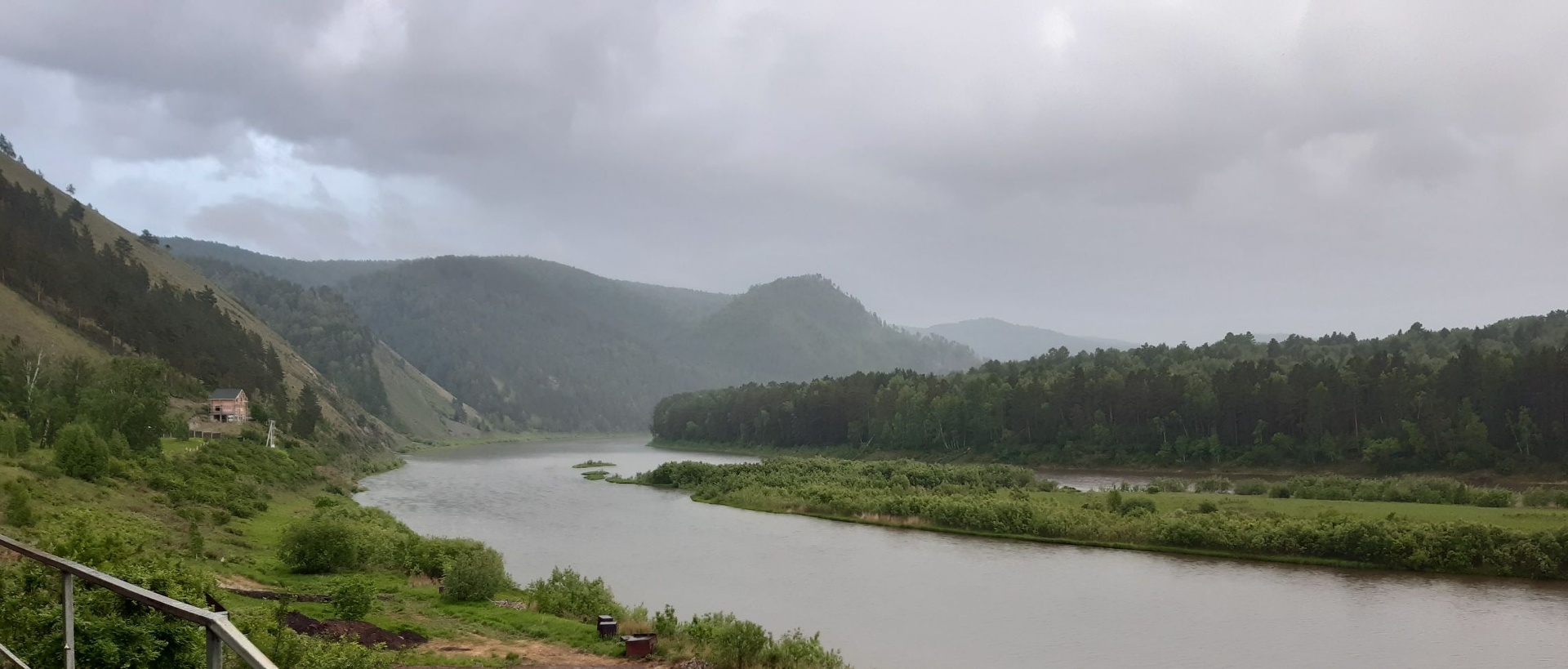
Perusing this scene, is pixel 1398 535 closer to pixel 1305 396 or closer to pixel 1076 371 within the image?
pixel 1305 396

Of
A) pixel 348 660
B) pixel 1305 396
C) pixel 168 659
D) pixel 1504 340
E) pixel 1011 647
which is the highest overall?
pixel 1504 340

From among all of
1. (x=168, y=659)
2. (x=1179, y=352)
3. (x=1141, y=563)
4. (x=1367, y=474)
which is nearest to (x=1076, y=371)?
(x=1179, y=352)

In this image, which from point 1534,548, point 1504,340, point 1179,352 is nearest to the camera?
point 1534,548

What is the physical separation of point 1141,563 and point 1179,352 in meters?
99.6

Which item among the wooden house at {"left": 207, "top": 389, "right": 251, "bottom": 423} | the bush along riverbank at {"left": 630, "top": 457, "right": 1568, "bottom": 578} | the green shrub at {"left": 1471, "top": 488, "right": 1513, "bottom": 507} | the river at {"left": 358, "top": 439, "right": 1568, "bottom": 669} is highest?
the wooden house at {"left": 207, "top": 389, "right": 251, "bottom": 423}

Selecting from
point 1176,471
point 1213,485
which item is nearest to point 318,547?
point 1213,485

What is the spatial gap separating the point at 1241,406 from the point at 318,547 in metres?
92.8

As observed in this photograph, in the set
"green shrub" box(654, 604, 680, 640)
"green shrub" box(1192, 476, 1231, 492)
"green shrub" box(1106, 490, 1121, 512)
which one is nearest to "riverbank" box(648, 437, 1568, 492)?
"green shrub" box(1192, 476, 1231, 492)

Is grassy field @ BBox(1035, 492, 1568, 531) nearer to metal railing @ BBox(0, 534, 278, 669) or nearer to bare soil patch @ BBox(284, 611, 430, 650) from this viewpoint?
bare soil patch @ BBox(284, 611, 430, 650)

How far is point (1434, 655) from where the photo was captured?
3047 centimetres

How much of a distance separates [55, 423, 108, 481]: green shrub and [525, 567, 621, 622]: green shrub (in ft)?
84.2

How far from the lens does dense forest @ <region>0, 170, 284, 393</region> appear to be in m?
109

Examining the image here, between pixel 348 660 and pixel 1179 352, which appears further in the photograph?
pixel 1179 352

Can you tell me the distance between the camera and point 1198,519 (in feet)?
175
